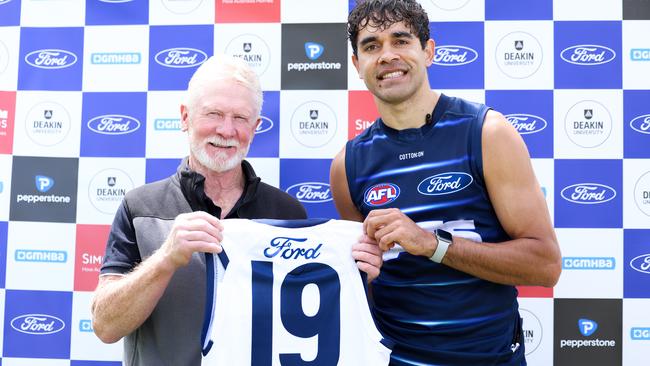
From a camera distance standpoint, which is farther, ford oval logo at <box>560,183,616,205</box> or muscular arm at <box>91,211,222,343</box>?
ford oval logo at <box>560,183,616,205</box>

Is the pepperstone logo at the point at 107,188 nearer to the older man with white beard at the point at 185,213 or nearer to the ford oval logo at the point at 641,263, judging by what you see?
the older man with white beard at the point at 185,213

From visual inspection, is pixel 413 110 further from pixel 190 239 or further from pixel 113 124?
pixel 113 124

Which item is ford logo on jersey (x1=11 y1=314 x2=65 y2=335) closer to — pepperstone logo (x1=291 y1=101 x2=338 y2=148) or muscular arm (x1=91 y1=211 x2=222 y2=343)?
muscular arm (x1=91 y1=211 x2=222 y2=343)

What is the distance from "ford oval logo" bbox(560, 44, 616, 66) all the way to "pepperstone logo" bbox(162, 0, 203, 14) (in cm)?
175

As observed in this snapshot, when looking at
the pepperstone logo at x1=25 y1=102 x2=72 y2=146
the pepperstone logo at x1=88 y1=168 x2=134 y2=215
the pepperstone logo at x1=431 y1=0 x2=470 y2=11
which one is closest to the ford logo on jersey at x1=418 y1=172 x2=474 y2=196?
the pepperstone logo at x1=431 y1=0 x2=470 y2=11

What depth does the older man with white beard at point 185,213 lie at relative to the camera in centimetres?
144

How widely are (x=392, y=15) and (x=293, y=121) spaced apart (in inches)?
34.4

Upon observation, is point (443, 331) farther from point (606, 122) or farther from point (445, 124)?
point (606, 122)

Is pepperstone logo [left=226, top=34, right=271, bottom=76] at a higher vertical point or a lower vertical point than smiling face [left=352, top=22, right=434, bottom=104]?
higher

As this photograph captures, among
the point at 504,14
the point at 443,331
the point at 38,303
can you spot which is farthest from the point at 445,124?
the point at 38,303

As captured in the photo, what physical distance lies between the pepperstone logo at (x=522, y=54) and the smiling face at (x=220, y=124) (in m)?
1.34

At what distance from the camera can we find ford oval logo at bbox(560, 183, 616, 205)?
2289 mm

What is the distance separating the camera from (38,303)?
7.94 feet

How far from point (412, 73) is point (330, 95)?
0.78 m
